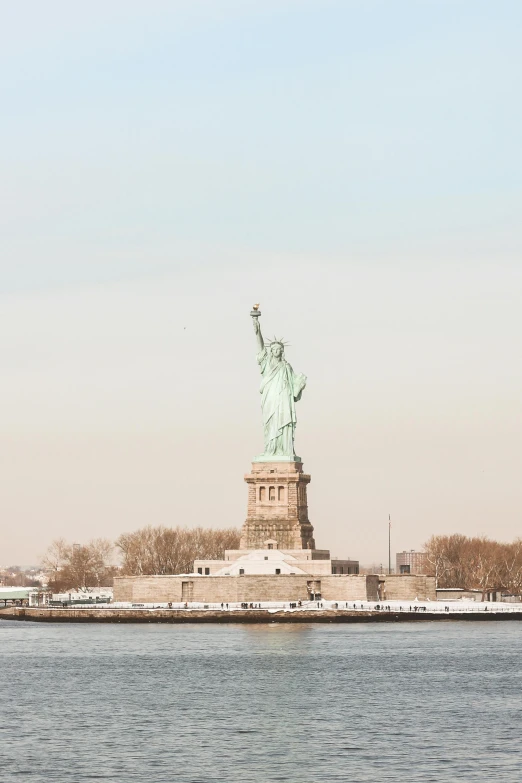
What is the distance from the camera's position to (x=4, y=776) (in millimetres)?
36219

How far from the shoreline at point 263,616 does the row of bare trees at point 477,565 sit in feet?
86.0

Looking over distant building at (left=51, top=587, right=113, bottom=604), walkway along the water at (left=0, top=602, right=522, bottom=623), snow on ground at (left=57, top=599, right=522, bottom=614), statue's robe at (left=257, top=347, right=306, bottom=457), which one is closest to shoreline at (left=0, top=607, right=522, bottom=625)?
walkway along the water at (left=0, top=602, right=522, bottom=623)

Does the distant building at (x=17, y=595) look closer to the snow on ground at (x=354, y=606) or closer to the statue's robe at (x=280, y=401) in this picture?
the snow on ground at (x=354, y=606)

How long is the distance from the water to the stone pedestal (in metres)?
21.8

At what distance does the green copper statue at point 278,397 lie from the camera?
104 m

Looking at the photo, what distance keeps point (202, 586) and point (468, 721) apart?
56393 mm

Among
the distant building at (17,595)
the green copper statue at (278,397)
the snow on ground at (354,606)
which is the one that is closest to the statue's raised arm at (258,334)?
the green copper statue at (278,397)

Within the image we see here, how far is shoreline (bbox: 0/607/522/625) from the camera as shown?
92.6 metres

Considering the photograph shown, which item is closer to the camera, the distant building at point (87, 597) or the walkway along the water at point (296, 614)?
the walkway along the water at point (296, 614)

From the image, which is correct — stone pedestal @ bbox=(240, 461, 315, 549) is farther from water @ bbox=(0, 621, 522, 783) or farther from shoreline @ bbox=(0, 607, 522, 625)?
water @ bbox=(0, 621, 522, 783)

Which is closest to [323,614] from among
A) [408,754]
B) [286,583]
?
[286,583]

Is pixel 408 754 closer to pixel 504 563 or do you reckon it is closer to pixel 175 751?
pixel 175 751

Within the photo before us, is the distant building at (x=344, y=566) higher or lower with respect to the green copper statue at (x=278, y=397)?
lower

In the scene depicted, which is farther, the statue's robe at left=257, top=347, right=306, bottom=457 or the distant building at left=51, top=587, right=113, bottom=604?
the distant building at left=51, top=587, right=113, bottom=604
